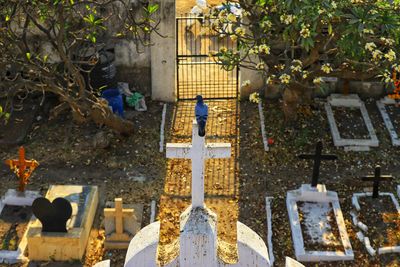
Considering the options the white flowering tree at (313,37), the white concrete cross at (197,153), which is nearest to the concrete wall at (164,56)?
the white flowering tree at (313,37)

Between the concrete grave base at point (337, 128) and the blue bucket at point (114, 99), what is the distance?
Answer: 4.44 metres

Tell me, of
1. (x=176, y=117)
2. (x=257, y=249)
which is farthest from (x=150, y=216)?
(x=257, y=249)

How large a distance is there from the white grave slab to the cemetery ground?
342 centimetres

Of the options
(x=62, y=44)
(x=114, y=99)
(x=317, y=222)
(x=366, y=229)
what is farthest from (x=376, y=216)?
(x=62, y=44)

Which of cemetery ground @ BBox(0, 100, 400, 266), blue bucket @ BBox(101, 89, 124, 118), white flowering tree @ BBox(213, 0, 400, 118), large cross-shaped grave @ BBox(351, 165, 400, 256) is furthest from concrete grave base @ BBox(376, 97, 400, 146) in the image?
blue bucket @ BBox(101, 89, 124, 118)

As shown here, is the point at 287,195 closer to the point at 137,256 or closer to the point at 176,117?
the point at 176,117

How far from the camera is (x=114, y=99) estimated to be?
14.0 metres

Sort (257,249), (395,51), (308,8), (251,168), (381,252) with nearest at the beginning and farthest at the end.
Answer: (257,249) → (308,8) → (381,252) → (395,51) → (251,168)

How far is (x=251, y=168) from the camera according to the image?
12797 millimetres

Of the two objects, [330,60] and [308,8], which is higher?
[308,8]

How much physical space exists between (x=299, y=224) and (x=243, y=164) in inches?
82.7

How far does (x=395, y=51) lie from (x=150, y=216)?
5172 mm

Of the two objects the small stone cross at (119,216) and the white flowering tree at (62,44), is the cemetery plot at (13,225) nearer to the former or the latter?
the small stone cross at (119,216)

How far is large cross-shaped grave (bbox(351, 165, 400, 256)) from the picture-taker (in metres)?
10.9
